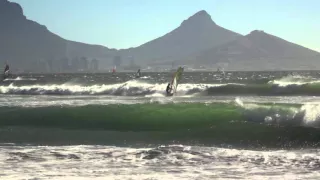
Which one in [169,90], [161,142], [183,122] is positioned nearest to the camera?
[161,142]

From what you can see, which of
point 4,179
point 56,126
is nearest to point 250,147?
point 4,179

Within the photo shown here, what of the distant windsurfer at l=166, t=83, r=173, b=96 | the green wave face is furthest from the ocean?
the distant windsurfer at l=166, t=83, r=173, b=96

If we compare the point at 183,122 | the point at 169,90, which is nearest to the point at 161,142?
the point at 183,122

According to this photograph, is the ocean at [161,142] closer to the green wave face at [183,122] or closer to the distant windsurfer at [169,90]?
the green wave face at [183,122]

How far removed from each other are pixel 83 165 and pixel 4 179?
206 cm

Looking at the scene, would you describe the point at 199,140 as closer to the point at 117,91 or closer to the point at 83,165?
the point at 83,165

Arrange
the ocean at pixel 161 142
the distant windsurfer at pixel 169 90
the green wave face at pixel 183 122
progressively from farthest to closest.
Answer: the distant windsurfer at pixel 169 90
the green wave face at pixel 183 122
the ocean at pixel 161 142

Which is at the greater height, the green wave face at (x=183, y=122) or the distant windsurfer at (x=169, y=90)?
the distant windsurfer at (x=169, y=90)

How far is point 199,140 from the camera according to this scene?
16.0 meters

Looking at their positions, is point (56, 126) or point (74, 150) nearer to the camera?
point (74, 150)

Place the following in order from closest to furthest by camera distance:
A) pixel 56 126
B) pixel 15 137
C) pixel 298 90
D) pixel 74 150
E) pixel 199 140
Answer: pixel 74 150 < pixel 199 140 < pixel 15 137 < pixel 56 126 < pixel 298 90

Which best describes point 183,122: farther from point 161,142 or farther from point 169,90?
point 169,90

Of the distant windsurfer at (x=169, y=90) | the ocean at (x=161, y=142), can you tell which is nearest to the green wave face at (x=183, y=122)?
the ocean at (x=161, y=142)

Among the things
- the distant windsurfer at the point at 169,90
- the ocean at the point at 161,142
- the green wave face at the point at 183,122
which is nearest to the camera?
the ocean at the point at 161,142
